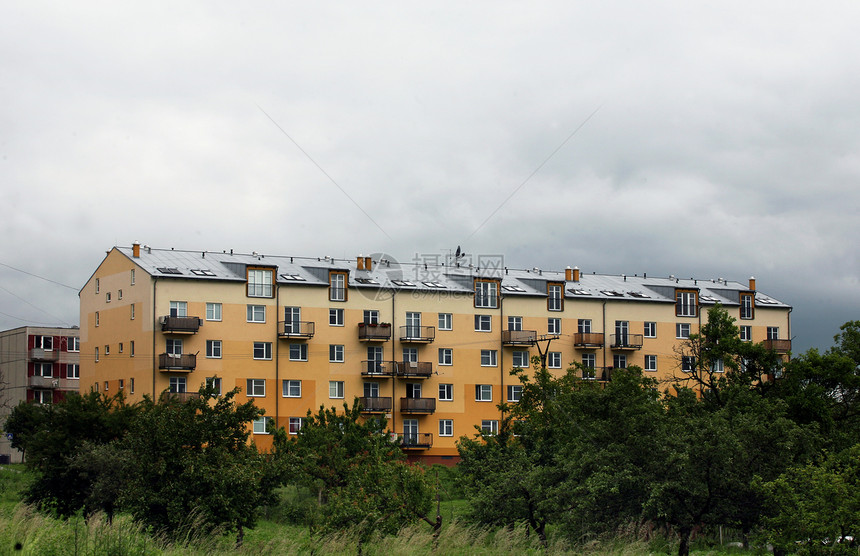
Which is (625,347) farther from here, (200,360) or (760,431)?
(760,431)

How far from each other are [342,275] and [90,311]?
76.1 ft

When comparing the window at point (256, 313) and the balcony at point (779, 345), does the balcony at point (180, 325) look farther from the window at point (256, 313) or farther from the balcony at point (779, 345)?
the balcony at point (779, 345)

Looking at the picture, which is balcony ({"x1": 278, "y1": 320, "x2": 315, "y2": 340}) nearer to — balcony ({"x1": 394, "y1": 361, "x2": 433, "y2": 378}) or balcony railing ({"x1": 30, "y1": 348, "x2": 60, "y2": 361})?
balcony ({"x1": 394, "y1": 361, "x2": 433, "y2": 378})

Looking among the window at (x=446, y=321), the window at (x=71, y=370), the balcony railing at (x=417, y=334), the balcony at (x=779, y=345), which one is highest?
the window at (x=446, y=321)

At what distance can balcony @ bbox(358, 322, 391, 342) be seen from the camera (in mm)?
77681

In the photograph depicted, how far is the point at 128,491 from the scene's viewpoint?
27859 mm

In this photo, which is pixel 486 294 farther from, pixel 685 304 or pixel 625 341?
pixel 685 304

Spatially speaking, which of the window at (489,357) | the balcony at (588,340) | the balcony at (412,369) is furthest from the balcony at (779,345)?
the balcony at (412,369)

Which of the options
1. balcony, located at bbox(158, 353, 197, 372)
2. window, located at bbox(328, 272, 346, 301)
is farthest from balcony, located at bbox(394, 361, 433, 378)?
balcony, located at bbox(158, 353, 197, 372)

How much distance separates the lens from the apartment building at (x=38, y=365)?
337 ft

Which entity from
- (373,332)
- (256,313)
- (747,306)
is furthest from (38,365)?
(747,306)

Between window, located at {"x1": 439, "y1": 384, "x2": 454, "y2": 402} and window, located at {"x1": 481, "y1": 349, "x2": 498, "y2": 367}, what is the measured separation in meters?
3.65

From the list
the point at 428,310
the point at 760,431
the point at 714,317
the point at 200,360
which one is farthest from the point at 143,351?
the point at 760,431

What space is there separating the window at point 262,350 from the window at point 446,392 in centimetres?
1497
